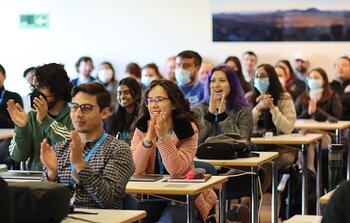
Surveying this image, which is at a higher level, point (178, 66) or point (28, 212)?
point (178, 66)

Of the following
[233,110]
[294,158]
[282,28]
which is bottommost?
[294,158]

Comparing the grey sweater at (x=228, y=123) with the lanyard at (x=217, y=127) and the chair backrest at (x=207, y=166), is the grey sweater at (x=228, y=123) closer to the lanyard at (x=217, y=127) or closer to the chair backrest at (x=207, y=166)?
the lanyard at (x=217, y=127)

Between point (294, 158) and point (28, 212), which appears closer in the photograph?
point (28, 212)

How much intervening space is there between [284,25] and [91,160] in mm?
8987

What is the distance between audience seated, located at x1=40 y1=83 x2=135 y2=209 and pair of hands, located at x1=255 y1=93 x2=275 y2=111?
11.5 feet

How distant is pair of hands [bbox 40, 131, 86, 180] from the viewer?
3836mm

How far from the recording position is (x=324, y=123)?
Result: 910 centimetres

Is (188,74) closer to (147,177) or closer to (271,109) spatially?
(271,109)

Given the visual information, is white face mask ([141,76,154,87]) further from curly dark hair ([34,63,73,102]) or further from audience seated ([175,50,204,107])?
curly dark hair ([34,63,73,102])

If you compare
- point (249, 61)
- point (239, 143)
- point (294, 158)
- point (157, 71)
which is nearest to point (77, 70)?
point (157, 71)

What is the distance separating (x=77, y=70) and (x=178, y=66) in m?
4.31

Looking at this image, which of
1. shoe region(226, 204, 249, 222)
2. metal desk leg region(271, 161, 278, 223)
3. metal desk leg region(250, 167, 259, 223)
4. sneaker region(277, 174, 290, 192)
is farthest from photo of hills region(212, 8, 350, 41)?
metal desk leg region(250, 167, 259, 223)

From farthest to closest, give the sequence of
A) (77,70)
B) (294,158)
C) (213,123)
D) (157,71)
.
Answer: (77,70)
(157,71)
(294,158)
(213,123)

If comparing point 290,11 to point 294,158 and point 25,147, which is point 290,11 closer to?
point 294,158
